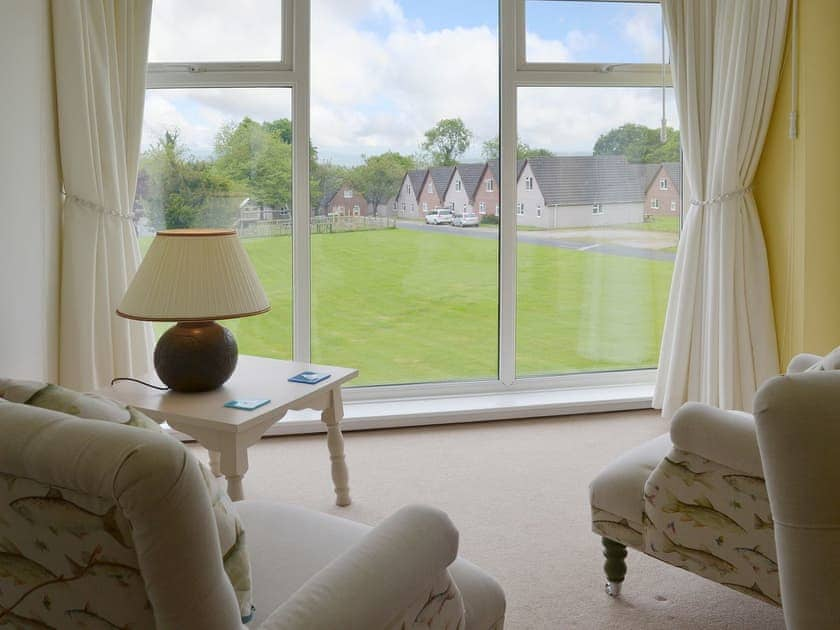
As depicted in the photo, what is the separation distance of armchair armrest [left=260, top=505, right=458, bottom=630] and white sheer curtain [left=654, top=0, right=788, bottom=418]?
108 inches

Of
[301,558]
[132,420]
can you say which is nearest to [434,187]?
[301,558]

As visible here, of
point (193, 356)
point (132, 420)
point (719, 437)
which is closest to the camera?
point (132, 420)

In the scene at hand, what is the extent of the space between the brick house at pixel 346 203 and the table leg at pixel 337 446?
140 centimetres

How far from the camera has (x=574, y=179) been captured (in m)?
4.54

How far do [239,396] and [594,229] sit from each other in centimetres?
250

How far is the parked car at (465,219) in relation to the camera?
4.44 m

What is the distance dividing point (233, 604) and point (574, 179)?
362 cm

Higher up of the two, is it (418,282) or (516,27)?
(516,27)

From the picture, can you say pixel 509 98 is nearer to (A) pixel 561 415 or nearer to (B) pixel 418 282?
(B) pixel 418 282

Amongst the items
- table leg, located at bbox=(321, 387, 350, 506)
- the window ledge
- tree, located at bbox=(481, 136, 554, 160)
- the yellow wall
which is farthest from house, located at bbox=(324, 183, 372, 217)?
the yellow wall

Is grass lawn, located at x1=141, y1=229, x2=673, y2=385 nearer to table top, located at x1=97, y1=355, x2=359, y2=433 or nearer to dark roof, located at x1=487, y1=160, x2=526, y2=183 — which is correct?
dark roof, located at x1=487, y1=160, x2=526, y2=183

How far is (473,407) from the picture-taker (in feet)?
13.9

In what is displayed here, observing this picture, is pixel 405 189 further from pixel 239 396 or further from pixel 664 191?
pixel 239 396

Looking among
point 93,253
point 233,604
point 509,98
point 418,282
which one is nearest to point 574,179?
point 509,98
